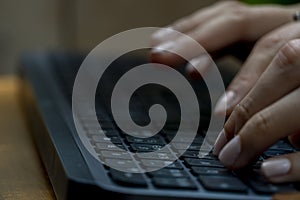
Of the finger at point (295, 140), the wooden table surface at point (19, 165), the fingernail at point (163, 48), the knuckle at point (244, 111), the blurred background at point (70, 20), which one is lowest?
the blurred background at point (70, 20)

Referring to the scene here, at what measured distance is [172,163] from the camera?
0.46 meters

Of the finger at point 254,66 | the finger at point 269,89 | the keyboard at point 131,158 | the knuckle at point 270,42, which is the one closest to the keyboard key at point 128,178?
the keyboard at point 131,158

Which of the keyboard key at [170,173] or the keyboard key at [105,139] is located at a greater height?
the keyboard key at [170,173]

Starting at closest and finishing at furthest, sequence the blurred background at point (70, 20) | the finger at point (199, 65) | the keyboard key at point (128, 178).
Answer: the keyboard key at point (128, 178) < the finger at point (199, 65) < the blurred background at point (70, 20)

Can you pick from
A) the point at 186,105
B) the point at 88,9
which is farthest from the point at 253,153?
the point at 88,9

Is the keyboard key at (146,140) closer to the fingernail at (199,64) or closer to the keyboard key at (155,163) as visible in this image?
the keyboard key at (155,163)

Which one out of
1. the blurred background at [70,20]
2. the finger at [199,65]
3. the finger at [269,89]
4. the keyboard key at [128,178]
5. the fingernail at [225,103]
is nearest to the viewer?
the keyboard key at [128,178]

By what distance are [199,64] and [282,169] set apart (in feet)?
1.12

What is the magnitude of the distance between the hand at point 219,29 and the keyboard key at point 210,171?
313 millimetres

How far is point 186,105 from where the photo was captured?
0.69m

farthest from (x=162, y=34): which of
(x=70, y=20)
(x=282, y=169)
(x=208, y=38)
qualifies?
(x=70, y=20)

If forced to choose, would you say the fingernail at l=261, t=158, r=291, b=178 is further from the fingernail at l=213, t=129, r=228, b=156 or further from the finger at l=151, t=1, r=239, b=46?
the finger at l=151, t=1, r=239, b=46

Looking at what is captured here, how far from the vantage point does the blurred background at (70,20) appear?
5.20 feet

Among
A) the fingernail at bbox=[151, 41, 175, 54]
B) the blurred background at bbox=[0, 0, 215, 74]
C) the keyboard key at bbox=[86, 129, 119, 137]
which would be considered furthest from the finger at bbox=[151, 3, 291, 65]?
the blurred background at bbox=[0, 0, 215, 74]
